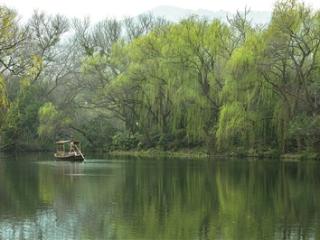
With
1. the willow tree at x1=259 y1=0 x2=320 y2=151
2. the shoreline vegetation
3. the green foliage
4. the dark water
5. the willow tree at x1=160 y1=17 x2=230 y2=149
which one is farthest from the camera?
the green foliage

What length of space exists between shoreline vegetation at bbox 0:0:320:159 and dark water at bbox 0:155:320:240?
6.93 meters

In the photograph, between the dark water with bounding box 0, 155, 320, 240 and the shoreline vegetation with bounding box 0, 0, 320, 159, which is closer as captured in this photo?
the dark water with bounding box 0, 155, 320, 240

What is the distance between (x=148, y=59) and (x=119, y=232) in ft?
135

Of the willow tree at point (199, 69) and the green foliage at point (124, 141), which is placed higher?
the willow tree at point (199, 69)

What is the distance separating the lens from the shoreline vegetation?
143 feet

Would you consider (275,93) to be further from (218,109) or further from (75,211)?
(75,211)

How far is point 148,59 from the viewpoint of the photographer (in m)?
54.0

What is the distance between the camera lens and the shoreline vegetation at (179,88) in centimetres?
4359

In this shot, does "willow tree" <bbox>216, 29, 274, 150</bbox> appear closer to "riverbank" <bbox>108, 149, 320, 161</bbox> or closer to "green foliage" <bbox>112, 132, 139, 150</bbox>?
"riverbank" <bbox>108, 149, 320, 161</bbox>

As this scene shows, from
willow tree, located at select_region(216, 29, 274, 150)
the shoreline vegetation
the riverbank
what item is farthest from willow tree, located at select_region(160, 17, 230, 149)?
willow tree, located at select_region(216, 29, 274, 150)

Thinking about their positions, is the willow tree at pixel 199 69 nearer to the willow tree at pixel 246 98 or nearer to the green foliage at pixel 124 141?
the willow tree at pixel 246 98

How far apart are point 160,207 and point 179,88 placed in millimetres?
33745

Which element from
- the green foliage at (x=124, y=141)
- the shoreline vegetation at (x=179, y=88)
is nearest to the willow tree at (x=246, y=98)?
the shoreline vegetation at (x=179, y=88)

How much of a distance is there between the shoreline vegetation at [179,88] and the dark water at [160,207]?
22.7ft
